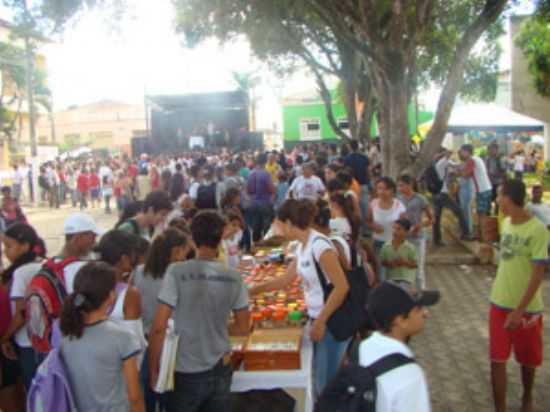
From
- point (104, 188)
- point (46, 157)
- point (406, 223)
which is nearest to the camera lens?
point (406, 223)

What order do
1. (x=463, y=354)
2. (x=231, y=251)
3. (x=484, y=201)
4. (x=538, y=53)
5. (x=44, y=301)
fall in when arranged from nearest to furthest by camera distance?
1. (x=44, y=301)
2. (x=231, y=251)
3. (x=463, y=354)
4. (x=484, y=201)
5. (x=538, y=53)

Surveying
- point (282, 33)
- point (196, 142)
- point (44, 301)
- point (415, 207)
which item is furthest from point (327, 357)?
point (196, 142)

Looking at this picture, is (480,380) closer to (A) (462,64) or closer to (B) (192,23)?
(A) (462,64)

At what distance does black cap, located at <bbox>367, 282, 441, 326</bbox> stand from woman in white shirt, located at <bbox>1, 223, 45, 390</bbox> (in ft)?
7.51

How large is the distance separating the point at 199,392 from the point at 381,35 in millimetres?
8632

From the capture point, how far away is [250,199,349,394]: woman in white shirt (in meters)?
3.46

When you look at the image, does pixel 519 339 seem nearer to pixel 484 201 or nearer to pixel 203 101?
pixel 484 201

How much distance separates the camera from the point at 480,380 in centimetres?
504

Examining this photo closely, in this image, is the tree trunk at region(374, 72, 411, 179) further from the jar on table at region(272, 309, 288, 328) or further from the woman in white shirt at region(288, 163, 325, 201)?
the jar on table at region(272, 309, 288, 328)

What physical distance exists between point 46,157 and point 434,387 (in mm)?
25388

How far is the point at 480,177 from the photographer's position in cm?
985

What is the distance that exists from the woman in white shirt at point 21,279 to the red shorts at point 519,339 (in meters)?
3.03

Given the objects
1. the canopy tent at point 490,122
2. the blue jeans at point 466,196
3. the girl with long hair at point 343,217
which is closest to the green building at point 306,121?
the canopy tent at point 490,122

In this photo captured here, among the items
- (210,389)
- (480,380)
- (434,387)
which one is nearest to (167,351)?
(210,389)
